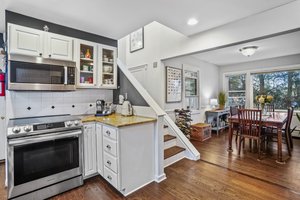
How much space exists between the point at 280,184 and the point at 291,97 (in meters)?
3.86

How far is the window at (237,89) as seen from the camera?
19.1ft

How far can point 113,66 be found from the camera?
3082mm

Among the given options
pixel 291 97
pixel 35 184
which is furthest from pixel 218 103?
pixel 35 184

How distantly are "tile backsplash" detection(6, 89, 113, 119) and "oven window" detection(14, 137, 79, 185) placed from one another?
774 mm

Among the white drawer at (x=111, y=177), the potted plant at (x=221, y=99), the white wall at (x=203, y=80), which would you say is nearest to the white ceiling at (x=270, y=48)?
the white wall at (x=203, y=80)

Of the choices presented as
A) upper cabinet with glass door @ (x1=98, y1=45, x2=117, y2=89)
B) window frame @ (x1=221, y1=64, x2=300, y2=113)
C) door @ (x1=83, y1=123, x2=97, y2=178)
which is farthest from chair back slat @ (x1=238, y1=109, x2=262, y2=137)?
door @ (x1=83, y1=123, x2=97, y2=178)

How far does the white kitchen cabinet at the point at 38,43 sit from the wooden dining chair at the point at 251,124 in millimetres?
3520

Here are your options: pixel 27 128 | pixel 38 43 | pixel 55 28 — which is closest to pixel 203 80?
pixel 55 28

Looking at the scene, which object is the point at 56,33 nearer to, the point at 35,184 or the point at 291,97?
the point at 35,184

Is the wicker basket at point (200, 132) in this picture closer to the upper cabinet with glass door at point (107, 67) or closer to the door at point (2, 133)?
the upper cabinet with glass door at point (107, 67)

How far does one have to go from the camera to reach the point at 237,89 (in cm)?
600

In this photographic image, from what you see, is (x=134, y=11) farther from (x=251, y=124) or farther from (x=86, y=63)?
(x=251, y=124)

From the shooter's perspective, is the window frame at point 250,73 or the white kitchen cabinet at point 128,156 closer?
the white kitchen cabinet at point 128,156

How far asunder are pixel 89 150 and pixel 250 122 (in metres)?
3.15
